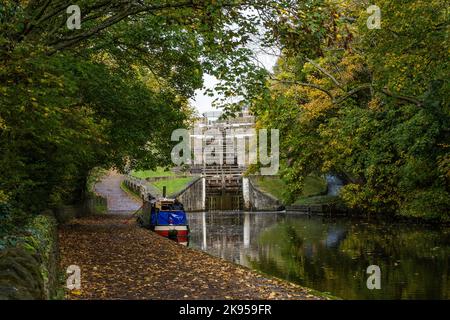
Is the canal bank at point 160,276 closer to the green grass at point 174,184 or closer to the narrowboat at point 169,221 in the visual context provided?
the narrowboat at point 169,221

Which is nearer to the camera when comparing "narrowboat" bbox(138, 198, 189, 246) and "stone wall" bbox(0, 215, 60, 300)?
"stone wall" bbox(0, 215, 60, 300)

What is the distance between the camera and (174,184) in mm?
62250

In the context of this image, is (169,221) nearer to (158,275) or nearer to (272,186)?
(158,275)

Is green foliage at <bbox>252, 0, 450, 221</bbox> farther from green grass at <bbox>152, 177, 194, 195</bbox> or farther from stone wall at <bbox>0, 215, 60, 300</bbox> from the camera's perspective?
green grass at <bbox>152, 177, 194, 195</bbox>

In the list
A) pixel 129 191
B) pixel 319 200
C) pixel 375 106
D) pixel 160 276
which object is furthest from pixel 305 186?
pixel 160 276

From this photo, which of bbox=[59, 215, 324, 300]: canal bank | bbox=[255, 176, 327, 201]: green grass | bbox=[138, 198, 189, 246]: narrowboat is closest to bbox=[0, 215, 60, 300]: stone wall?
bbox=[59, 215, 324, 300]: canal bank

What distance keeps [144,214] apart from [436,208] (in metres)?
17.1

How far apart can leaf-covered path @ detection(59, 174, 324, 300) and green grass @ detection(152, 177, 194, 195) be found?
124 ft

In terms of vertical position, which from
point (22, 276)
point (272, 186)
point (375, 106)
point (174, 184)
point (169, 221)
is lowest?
point (169, 221)

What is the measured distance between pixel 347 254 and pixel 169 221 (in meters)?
9.98

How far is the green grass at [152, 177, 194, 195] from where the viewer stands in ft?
187

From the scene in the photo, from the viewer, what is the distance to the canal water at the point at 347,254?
14125mm

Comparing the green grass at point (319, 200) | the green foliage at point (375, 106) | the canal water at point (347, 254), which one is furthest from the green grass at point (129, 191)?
the canal water at point (347, 254)

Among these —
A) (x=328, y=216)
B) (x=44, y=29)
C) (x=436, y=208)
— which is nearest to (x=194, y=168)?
(x=328, y=216)
